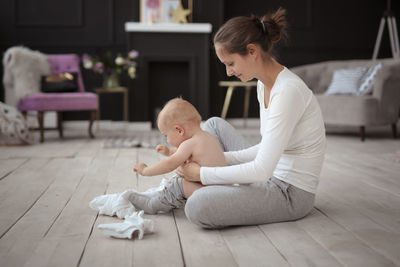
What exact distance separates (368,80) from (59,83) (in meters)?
3.40

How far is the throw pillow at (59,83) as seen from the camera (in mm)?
5052

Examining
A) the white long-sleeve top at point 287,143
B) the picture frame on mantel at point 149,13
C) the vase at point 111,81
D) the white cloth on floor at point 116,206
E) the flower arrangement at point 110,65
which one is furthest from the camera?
the picture frame on mantel at point 149,13

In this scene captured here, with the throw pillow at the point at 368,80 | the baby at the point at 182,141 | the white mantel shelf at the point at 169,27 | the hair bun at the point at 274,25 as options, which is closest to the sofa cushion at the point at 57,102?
the white mantel shelf at the point at 169,27

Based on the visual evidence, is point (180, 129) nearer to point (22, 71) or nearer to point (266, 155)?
point (266, 155)

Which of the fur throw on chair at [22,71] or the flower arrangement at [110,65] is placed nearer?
the fur throw on chair at [22,71]

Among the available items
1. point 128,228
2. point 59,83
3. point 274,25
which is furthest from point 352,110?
point 128,228

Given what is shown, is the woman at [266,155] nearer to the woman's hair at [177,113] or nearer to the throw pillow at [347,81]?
the woman's hair at [177,113]

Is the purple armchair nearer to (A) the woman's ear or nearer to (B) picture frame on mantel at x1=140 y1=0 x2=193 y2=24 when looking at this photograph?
(B) picture frame on mantel at x1=140 y1=0 x2=193 y2=24

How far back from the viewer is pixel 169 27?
5.91m

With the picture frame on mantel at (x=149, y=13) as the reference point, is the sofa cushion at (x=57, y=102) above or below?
below

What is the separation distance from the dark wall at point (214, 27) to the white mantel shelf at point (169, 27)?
11.2 inches

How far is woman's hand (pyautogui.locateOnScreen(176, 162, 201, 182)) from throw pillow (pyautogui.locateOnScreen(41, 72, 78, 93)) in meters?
3.71

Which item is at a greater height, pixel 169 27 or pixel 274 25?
pixel 169 27

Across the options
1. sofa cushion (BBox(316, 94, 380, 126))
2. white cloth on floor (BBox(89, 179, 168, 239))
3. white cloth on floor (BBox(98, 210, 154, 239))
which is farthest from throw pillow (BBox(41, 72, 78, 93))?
white cloth on floor (BBox(98, 210, 154, 239))
